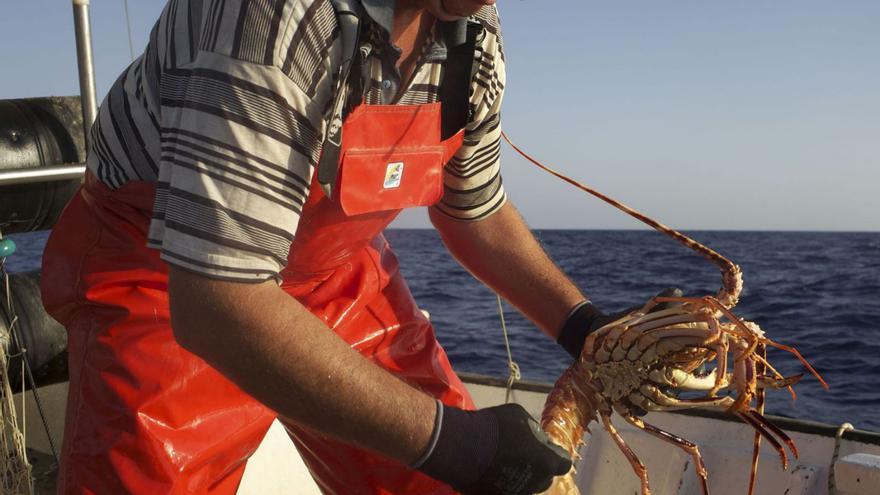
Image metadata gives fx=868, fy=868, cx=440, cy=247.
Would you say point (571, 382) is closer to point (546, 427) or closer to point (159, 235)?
point (546, 427)

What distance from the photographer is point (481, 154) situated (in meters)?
2.92

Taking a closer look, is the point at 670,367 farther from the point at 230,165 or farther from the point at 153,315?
the point at 153,315

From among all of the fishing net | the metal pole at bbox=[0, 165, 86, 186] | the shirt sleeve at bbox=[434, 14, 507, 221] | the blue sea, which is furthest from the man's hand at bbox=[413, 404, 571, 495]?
the metal pole at bbox=[0, 165, 86, 186]

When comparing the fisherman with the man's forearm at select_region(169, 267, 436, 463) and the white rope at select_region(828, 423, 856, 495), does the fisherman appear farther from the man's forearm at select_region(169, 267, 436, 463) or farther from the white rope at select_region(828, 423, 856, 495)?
the white rope at select_region(828, 423, 856, 495)

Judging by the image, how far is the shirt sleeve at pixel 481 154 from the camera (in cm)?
267

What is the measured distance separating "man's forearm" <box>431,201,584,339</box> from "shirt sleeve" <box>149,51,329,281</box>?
1294mm

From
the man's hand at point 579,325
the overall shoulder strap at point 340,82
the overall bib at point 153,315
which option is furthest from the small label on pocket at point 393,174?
the man's hand at point 579,325

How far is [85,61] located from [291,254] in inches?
82.5

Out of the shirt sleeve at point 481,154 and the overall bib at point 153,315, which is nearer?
the overall bib at point 153,315

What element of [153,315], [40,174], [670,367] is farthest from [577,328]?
[40,174]

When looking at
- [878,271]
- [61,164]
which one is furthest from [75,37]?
[878,271]

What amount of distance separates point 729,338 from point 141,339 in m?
1.61

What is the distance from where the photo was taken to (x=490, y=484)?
218 cm

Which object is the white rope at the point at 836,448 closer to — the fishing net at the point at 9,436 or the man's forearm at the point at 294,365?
the man's forearm at the point at 294,365
